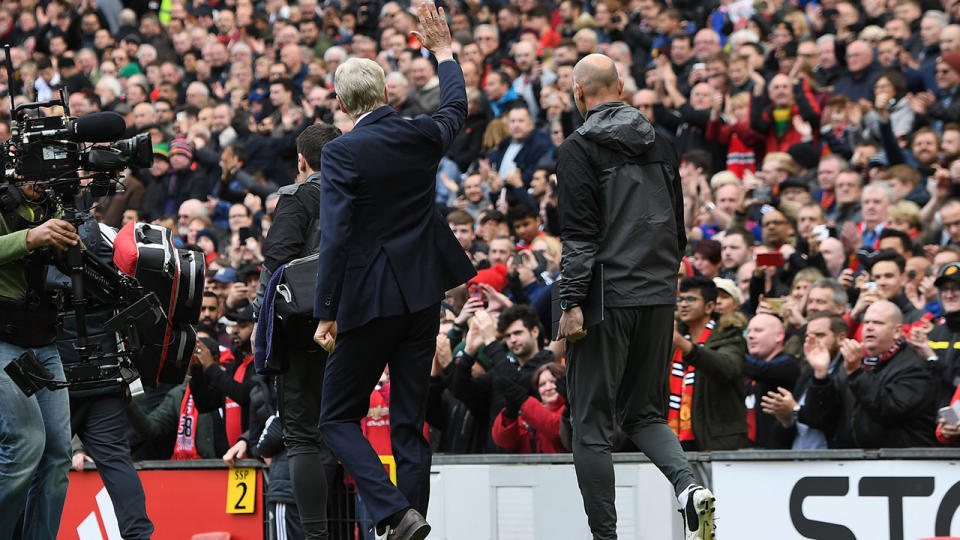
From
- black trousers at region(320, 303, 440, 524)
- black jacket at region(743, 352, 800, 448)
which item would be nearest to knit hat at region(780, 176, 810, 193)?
black jacket at region(743, 352, 800, 448)

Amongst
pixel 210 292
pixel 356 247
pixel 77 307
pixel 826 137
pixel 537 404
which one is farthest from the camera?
pixel 826 137

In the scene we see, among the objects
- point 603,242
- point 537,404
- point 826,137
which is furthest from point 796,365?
point 826,137

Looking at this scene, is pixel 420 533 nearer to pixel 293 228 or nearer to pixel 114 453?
pixel 293 228

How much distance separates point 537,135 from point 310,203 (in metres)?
7.78

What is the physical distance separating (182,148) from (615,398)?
11.5 metres

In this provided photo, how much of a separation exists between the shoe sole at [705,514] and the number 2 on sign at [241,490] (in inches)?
127

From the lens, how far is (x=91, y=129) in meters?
7.28

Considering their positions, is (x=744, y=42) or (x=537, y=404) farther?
(x=744, y=42)

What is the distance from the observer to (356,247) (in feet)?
21.3

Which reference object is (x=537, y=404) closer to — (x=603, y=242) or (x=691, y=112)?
(x=603, y=242)

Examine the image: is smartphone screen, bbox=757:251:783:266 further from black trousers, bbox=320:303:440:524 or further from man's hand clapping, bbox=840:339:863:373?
black trousers, bbox=320:303:440:524

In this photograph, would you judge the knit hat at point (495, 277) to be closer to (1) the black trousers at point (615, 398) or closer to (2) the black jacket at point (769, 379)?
(2) the black jacket at point (769, 379)

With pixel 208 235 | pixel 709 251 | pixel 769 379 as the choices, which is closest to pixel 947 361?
pixel 769 379

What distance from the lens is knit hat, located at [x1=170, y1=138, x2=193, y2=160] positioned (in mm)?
17391
